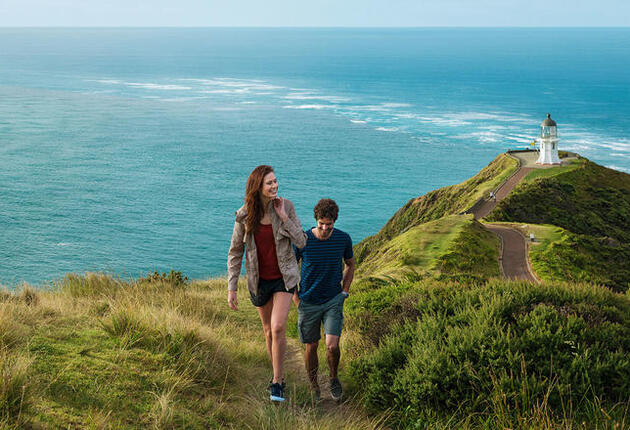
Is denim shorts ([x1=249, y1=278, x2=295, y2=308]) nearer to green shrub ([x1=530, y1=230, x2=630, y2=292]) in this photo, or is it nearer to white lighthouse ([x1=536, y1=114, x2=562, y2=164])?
green shrub ([x1=530, y1=230, x2=630, y2=292])

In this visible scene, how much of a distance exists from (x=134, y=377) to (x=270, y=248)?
5.70 feet

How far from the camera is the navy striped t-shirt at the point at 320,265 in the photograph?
19.5 feet

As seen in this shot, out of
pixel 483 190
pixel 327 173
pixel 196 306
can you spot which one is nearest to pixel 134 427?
pixel 196 306

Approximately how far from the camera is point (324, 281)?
5988 mm

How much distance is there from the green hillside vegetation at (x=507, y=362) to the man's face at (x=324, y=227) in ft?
4.64

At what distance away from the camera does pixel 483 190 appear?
43.7m

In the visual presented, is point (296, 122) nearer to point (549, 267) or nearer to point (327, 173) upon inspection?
point (327, 173)

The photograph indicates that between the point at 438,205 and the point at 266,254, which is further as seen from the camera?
the point at 438,205

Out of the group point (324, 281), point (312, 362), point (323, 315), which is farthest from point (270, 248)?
point (312, 362)

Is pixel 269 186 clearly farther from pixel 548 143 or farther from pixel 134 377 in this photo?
pixel 548 143

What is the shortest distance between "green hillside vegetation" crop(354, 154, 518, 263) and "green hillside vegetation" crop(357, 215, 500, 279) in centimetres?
1438

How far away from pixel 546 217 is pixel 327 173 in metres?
45.4

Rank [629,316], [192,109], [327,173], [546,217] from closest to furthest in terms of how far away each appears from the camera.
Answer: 1. [629,316]
2. [546,217]
3. [327,173]
4. [192,109]

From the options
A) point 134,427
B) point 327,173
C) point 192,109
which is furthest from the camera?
point 192,109
